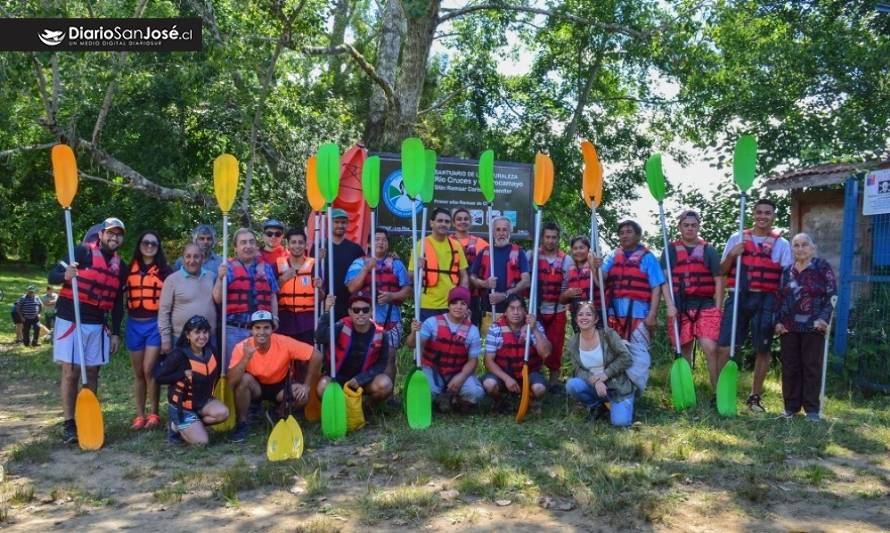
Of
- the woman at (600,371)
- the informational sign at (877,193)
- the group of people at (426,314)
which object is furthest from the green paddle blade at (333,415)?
the informational sign at (877,193)

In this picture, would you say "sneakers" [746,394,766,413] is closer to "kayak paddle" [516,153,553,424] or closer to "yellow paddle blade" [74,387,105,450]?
"kayak paddle" [516,153,553,424]

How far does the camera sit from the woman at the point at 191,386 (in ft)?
17.0

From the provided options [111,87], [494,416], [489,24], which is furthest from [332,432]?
[489,24]

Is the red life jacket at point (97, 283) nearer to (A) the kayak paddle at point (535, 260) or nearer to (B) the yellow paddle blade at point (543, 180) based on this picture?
(A) the kayak paddle at point (535, 260)

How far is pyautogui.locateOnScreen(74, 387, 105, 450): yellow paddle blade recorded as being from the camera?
17.4 feet

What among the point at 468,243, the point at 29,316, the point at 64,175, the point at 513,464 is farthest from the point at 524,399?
the point at 29,316

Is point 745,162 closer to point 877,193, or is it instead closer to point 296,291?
point 877,193

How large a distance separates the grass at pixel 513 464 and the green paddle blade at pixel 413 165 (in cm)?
176

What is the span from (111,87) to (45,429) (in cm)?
432

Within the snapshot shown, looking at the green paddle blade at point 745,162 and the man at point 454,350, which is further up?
the green paddle blade at point 745,162

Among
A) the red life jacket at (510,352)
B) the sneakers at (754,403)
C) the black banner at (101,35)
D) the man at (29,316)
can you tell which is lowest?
the man at (29,316)

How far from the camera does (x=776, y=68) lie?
9.30 metres

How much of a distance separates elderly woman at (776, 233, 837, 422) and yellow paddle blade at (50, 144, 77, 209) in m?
5.19

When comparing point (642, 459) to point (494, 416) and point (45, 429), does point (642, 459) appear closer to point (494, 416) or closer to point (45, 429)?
point (494, 416)
